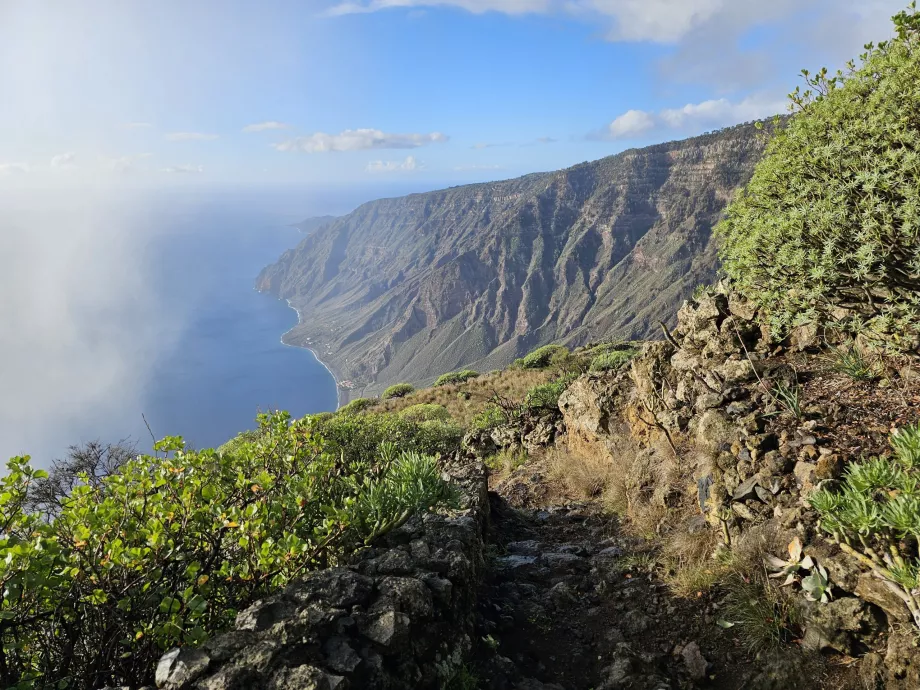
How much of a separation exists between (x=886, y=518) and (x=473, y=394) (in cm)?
2310

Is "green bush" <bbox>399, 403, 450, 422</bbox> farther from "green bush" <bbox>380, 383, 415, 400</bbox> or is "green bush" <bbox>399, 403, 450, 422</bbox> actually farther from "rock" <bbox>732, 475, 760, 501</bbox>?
"rock" <bbox>732, 475, 760, 501</bbox>

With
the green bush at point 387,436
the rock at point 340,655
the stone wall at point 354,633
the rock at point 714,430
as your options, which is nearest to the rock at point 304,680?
the stone wall at point 354,633

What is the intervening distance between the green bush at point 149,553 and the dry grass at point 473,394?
16.0m

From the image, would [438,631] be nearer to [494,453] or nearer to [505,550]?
[505,550]

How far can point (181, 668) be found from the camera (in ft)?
8.64

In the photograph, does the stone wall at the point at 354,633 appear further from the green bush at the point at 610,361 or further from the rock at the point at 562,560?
the green bush at the point at 610,361

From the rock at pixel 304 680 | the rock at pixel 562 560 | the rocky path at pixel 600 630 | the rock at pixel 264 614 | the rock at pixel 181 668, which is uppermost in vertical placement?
the rock at pixel 181 668

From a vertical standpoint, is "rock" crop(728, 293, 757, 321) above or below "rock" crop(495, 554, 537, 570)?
above

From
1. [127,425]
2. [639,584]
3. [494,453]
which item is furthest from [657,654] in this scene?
[127,425]

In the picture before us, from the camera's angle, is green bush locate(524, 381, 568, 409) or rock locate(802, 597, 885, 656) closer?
rock locate(802, 597, 885, 656)

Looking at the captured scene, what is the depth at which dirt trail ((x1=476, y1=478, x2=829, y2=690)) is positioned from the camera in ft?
12.2

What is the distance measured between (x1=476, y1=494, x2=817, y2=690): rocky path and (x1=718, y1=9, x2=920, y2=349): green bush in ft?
11.3

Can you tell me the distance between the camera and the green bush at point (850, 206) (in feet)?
15.2

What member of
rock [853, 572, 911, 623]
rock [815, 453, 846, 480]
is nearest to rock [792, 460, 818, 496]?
rock [815, 453, 846, 480]
